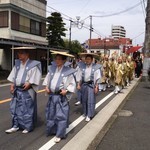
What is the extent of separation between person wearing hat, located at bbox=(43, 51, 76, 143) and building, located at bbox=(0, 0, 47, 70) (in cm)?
1869

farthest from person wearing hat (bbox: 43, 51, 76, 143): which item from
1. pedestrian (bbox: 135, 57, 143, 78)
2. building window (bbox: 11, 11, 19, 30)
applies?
building window (bbox: 11, 11, 19, 30)

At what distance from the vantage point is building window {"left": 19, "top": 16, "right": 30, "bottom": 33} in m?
29.3

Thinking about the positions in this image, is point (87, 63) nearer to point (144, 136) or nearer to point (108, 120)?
point (108, 120)

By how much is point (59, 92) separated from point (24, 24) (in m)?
25.4

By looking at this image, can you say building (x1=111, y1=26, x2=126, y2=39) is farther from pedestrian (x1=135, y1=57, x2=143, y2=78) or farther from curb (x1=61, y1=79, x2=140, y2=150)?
curb (x1=61, y1=79, x2=140, y2=150)

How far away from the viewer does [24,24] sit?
99.1 ft

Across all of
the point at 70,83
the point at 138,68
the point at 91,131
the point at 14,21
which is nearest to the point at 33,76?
the point at 70,83

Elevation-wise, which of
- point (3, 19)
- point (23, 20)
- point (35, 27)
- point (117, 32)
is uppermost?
point (117, 32)

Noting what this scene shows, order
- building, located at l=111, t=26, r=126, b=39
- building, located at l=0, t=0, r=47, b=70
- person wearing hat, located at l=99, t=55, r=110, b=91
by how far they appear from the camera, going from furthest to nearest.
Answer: building, located at l=111, t=26, r=126, b=39
building, located at l=0, t=0, r=47, b=70
person wearing hat, located at l=99, t=55, r=110, b=91

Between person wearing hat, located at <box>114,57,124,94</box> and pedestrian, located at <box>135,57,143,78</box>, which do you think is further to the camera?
pedestrian, located at <box>135,57,143,78</box>

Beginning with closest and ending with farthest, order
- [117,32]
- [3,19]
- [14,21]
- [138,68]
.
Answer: [138,68], [3,19], [14,21], [117,32]

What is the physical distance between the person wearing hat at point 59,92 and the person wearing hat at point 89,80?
168cm

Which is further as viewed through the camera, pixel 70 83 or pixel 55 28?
pixel 55 28

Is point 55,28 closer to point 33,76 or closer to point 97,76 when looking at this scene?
point 97,76
